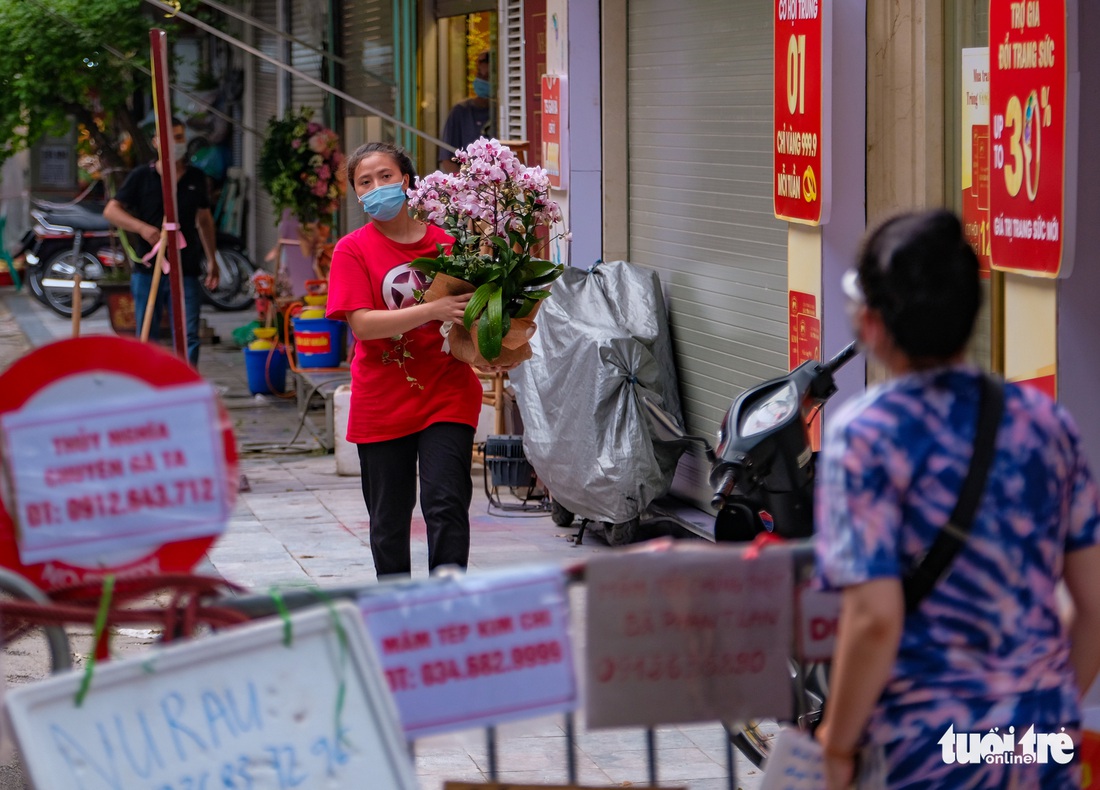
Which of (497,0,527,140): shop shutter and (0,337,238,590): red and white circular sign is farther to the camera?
(497,0,527,140): shop shutter

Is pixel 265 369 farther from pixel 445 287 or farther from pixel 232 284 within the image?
pixel 445 287

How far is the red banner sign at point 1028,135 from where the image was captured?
4242mm

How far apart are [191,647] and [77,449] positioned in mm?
362

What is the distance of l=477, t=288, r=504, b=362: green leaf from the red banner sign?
5.13 feet

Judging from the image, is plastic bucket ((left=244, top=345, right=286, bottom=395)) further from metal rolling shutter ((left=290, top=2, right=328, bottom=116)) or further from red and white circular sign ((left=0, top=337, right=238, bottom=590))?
red and white circular sign ((left=0, top=337, right=238, bottom=590))

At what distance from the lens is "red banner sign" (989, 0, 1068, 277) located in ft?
13.9

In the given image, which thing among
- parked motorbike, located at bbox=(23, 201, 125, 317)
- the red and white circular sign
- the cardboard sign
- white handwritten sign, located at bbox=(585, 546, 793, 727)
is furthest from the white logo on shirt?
parked motorbike, located at bbox=(23, 201, 125, 317)

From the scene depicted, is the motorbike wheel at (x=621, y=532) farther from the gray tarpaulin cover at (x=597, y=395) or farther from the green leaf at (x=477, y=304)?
the green leaf at (x=477, y=304)

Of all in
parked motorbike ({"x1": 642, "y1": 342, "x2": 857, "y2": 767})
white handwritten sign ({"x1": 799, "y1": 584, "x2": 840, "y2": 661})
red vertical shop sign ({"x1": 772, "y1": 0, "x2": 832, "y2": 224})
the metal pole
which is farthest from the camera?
the metal pole

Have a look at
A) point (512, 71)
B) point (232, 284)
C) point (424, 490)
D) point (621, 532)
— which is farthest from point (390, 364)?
point (232, 284)

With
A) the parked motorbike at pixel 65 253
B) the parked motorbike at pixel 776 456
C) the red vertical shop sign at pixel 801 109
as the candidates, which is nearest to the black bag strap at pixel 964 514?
the parked motorbike at pixel 776 456

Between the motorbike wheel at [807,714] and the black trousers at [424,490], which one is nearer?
the motorbike wheel at [807,714]

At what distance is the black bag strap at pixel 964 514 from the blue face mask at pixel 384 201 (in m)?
3.15

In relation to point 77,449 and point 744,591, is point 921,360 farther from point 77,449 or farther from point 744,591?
point 77,449
